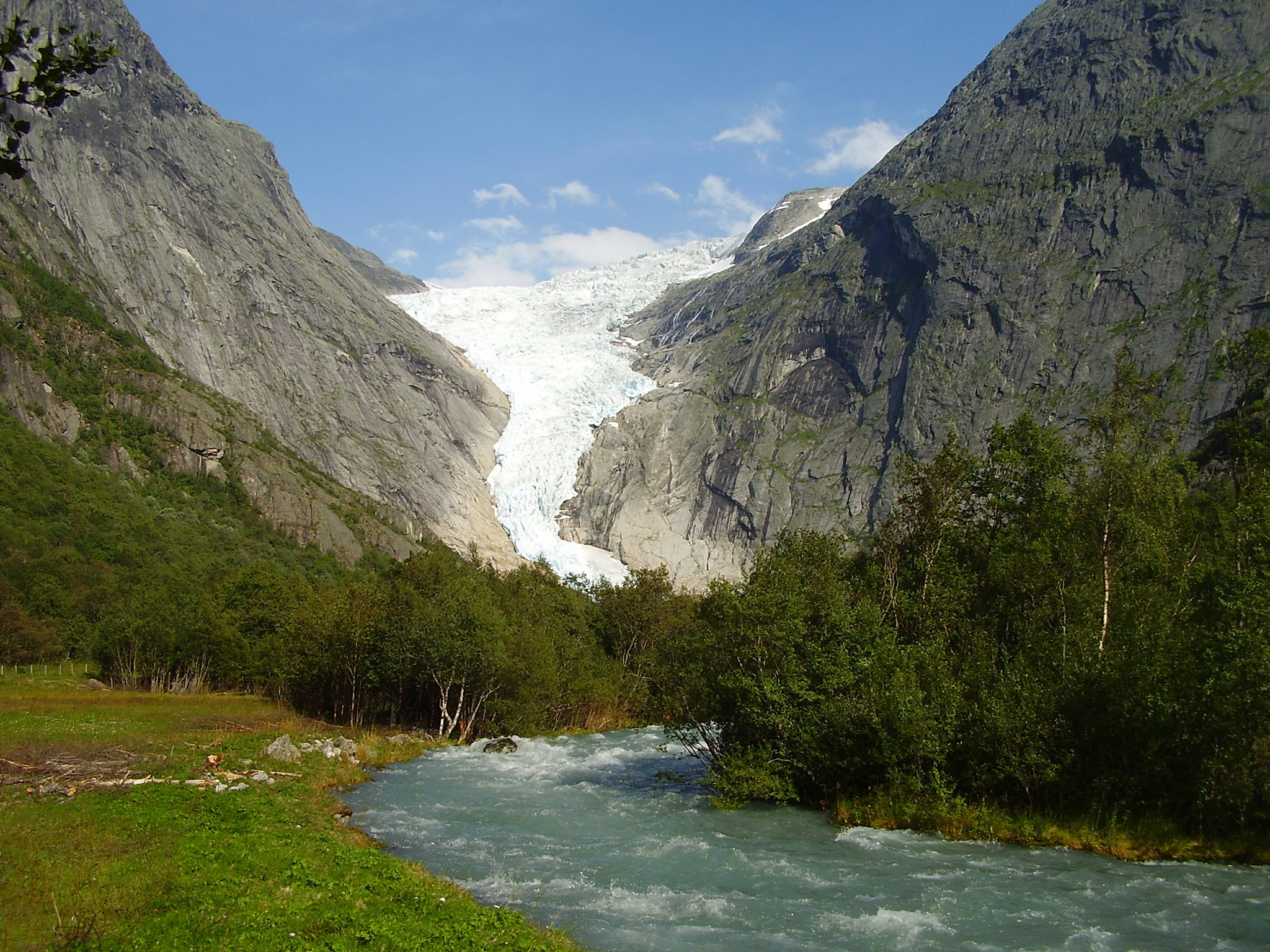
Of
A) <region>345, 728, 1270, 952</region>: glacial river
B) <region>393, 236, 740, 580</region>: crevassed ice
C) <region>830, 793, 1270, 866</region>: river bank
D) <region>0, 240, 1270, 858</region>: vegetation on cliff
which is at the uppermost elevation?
<region>393, 236, 740, 580</region>: crevassed ice

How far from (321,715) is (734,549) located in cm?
9609

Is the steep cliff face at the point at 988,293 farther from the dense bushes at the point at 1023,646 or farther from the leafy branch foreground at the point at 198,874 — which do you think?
the leafy branch foreground at the point at 198,874

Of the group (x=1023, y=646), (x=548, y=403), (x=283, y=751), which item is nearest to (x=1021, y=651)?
(x=1023, y=646)

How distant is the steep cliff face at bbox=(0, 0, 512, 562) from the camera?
413 feet

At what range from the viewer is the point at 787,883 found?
19188 millimetres

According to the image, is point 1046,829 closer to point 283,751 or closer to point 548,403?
point 283,751

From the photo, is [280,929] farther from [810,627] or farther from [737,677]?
[810,627]

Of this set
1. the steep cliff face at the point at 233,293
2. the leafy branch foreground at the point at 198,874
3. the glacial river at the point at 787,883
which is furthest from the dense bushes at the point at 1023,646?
the steep cliff face at the point at 233,293

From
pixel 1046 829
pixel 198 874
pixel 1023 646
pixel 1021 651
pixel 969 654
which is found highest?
pixel 1023 646

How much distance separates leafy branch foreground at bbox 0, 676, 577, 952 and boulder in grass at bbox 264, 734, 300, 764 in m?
3.60

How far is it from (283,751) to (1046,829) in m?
25.5

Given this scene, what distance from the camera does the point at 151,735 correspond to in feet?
105

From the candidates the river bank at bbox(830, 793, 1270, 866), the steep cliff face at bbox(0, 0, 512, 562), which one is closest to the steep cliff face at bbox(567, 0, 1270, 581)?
the steep cliff face at bbox(0, 0, 512, 562)

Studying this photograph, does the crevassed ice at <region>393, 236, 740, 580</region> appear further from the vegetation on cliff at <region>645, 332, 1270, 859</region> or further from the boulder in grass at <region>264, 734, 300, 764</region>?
the vegetation on cliff at <region>645, 332, 1270, 859</region>
